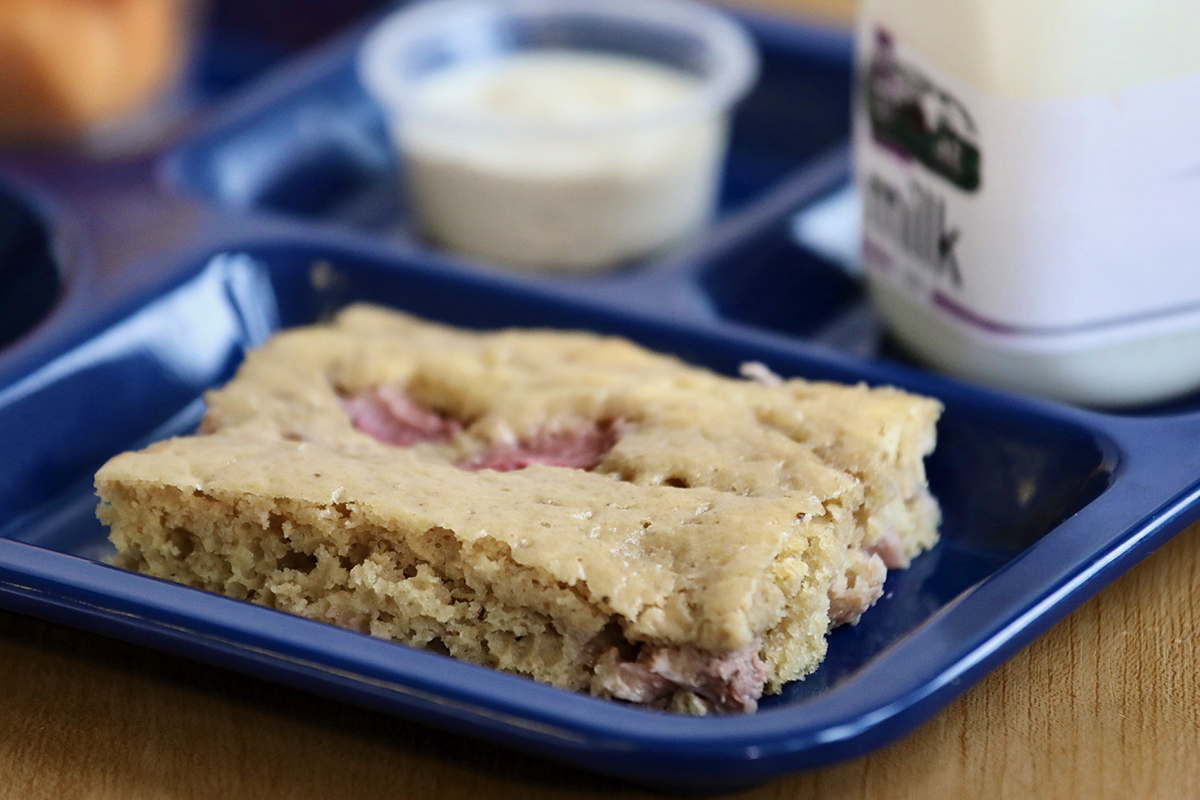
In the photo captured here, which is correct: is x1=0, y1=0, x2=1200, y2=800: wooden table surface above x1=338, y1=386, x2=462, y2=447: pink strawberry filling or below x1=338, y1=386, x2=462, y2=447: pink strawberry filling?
below

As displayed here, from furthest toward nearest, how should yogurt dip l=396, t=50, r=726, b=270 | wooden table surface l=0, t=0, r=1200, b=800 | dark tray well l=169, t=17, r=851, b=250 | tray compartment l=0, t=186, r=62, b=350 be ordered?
dark tray well l=169, t=17, r=851, b=250
yogurt dip l=396, t=50, r=726, b=270
tray compartment l=0, t=186, r=62, b=350
wooden table surface l=0, t=0, r=1200, b=800

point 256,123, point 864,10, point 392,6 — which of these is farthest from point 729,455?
point 392,6

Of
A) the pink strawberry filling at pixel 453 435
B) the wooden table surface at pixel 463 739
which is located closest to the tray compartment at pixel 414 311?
the wooden table surface at pixel 463 739

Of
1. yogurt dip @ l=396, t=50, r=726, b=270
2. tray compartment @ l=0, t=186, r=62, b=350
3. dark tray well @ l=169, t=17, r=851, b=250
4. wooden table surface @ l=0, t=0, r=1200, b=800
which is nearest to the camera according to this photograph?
wooden table surface @ l=0, t=0, r=1200, b=800

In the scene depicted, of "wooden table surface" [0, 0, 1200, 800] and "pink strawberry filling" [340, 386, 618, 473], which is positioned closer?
"wooden table surface" [0, 0, 1200, 800]

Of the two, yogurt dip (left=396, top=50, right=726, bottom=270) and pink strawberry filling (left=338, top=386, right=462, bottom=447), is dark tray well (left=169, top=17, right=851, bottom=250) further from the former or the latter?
pink strawberry filling (left=338, top=386, right=462, bottom=447)

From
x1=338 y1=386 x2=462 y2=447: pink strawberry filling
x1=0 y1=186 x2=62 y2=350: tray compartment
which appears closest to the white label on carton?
x1=338 y1=386 x2=462 y2=447: pink strawberry filling

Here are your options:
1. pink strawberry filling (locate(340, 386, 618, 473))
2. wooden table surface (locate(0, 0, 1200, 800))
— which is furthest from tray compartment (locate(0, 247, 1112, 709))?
pink strawberry filling (locate(340, 386, 618, 473))

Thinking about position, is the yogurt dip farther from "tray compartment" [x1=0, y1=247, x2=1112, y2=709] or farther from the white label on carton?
the white label on carton
